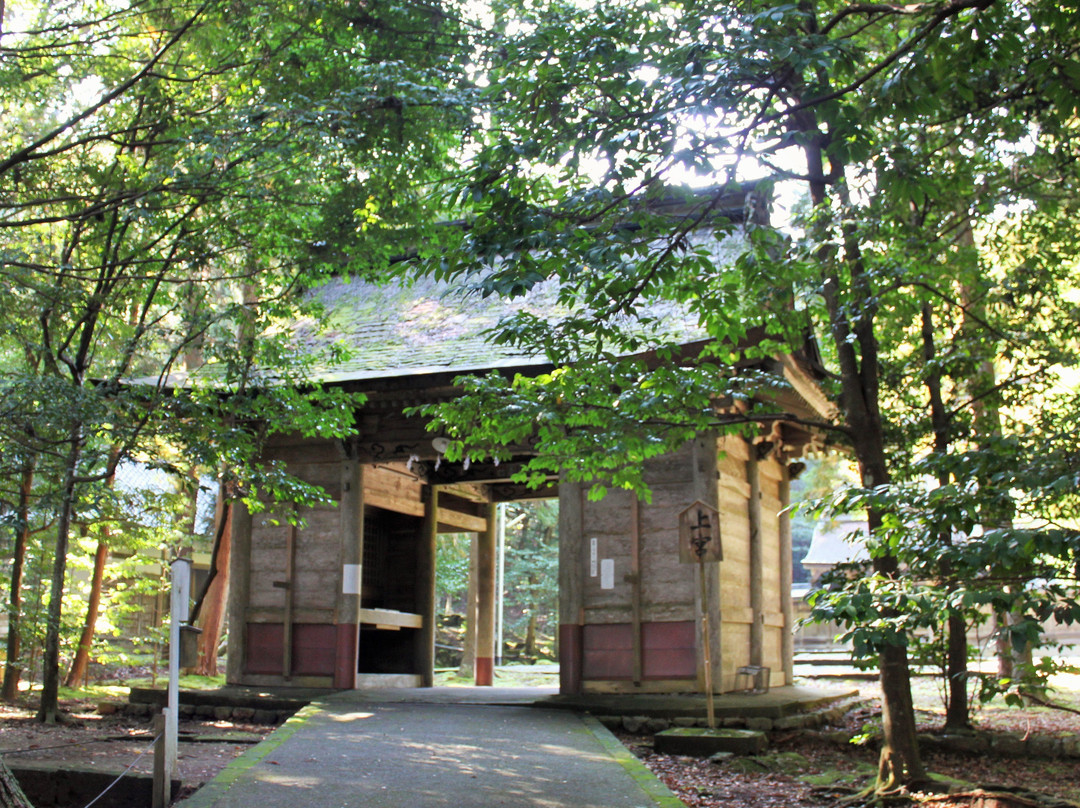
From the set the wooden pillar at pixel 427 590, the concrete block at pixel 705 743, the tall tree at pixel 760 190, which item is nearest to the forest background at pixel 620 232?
the tall tree at pixel 760 190

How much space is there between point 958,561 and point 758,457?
24.0ft

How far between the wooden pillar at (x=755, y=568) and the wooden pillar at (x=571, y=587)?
6.97 feet

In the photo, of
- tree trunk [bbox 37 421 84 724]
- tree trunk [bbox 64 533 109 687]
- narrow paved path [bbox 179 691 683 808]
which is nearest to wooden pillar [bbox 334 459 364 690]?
narrow paved path [bbox 179 691 683 808]

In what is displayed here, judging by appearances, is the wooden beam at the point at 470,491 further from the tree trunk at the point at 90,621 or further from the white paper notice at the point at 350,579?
the tree trunk at the point at 90,621

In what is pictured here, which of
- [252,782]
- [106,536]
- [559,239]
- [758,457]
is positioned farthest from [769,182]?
[106,536]

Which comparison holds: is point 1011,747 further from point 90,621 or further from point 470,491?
point 90,621

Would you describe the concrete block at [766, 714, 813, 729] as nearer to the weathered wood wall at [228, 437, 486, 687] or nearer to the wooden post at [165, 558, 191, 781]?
the weathered wood wall at [228, 437, 486, 687]

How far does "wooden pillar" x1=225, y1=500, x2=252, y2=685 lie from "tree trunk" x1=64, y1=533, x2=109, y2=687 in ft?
8.35

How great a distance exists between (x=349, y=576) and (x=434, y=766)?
184 inches

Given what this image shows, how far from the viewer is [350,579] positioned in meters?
10.9

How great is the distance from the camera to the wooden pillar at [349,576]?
10.8 meters

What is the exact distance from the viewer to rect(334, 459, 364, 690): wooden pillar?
10.8 metres

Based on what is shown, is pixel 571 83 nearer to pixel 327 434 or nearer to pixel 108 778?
pixel 327 434

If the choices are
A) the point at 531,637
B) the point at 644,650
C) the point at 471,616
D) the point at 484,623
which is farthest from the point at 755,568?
the point at 531,637
